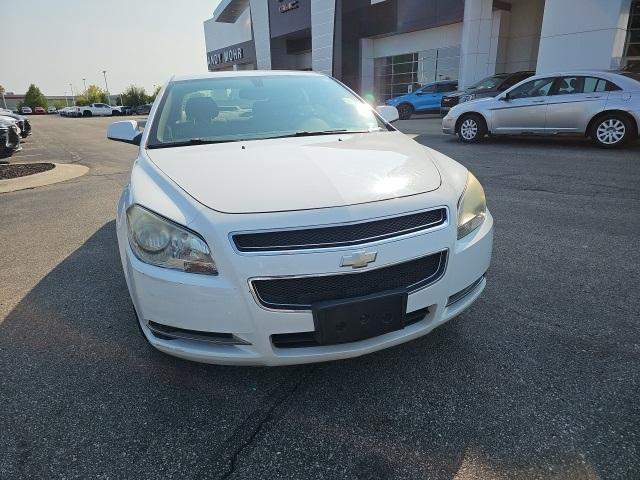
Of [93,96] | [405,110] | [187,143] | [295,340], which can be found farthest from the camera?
[93,96]

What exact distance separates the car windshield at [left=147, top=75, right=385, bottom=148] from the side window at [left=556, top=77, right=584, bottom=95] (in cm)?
737

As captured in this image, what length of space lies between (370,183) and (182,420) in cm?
138

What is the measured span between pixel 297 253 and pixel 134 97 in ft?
258

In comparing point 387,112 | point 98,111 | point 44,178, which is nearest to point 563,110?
point 387,112

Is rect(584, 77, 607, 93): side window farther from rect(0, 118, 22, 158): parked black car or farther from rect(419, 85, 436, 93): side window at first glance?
rect(0, 118, 22, 158): parked black car

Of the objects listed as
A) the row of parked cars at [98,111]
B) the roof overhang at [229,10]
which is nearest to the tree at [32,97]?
the row of parked cars at [98,111]

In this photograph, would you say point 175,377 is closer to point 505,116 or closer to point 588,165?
point 588,165

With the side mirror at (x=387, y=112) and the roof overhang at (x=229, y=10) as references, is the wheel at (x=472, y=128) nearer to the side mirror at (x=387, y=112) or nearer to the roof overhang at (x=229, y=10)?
the side mirror at (x=387, y=112)

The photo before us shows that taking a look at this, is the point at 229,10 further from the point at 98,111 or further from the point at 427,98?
the point at 427,98

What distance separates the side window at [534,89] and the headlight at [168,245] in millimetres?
9608

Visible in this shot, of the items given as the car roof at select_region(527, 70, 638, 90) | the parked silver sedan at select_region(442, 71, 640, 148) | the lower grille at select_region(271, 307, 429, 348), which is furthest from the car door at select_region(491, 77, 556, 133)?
the lower grille at select_region(271, 307, 429, 348)

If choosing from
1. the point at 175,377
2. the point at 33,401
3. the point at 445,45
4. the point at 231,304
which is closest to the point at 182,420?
the point at 175,377

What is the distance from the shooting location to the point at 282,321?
1.79 meters

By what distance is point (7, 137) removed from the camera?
10422mm
